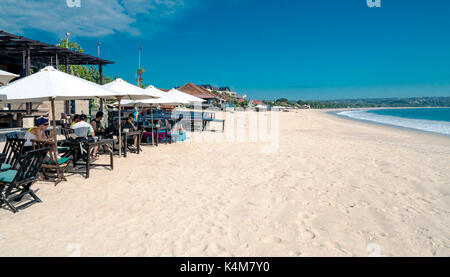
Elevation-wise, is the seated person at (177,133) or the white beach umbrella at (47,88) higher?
the white beach umbrella at (47,88)

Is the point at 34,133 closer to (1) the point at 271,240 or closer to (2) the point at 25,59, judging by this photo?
(1) the point at 271,240

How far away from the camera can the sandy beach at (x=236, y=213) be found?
253cm

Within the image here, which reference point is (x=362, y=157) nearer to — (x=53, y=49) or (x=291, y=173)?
(x=291, y=173)

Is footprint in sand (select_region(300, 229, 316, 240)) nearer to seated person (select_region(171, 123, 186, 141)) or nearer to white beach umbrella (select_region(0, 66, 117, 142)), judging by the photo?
white beach umbrella (select_region(0, 66, 117, 142))

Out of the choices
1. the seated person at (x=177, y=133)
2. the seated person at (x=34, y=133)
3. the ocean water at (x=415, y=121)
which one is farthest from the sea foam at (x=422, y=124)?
the seated person at (x=34, y=133)

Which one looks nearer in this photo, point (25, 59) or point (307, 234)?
point (307, 234)

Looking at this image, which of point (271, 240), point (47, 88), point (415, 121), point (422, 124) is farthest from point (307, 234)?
point (415, 121)

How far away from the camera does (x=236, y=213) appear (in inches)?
130

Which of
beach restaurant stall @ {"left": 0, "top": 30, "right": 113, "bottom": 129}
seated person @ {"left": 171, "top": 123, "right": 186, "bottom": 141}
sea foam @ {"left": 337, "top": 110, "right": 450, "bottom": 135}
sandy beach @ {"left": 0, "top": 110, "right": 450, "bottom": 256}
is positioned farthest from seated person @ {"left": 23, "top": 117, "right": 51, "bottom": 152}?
sea foam @ {"left": 337, "top": 110, "right": 450, "bottom": 135}

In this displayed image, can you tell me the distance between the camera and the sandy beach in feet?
8.31

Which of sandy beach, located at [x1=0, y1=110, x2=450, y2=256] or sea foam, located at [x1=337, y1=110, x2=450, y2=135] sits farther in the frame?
sea foam, located at [x1=337, y1=110, x2=450, y2=135]

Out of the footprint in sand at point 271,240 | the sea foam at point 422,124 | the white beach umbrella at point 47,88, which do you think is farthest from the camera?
the sea foam at point 422,124

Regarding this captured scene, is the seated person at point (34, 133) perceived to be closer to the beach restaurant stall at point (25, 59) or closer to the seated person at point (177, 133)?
the beach restaurant stall at point (25, 59)

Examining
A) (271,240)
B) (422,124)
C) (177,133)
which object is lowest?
(271,240)
